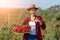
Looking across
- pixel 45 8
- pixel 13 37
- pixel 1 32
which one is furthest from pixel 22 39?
pixel 45 8

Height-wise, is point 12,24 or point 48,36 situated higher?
point 12,24

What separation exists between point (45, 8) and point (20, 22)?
29cm

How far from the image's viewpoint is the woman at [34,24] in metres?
1.92

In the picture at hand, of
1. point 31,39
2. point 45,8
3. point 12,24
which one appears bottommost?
point 31,39

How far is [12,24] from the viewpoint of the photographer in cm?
199

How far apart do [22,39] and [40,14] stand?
0.30m

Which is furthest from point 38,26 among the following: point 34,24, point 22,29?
point 22,29

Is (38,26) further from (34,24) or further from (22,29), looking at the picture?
(22,29)

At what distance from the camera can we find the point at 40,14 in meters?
1.99

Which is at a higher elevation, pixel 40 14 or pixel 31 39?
pixel 40 14

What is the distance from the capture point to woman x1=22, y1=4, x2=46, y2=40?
192cm

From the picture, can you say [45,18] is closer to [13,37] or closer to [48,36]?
[48,36]

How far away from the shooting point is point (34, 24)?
1.92 meters

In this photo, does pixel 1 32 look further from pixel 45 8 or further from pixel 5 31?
pixel 45 8
